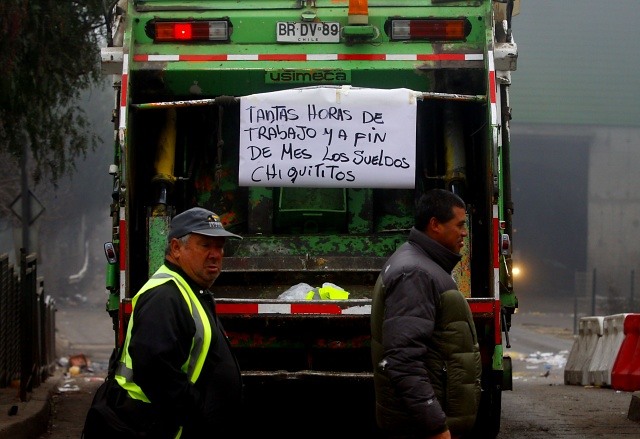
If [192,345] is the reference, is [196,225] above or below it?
above

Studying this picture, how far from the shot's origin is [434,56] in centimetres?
736

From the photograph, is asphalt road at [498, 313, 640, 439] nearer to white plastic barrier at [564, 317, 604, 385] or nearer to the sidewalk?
white plastic barrier at [564, 317, 604, 385]

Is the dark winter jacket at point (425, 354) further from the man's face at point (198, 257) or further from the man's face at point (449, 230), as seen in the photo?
the man's face at point (198, 257)

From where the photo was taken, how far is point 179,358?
3.68m

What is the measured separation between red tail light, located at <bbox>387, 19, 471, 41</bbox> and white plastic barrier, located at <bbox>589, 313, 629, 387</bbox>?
6.51m

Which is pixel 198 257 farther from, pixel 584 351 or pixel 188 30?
pixel 584 351

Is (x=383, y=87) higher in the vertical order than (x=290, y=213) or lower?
higher

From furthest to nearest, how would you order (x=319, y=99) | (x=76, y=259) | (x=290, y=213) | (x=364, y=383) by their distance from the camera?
(x=76, y=259), (x=290, y=213), (x=319, y=99), (x=364, y=383)

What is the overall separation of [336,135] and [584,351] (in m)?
8.25

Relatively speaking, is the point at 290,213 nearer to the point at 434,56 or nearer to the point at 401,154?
the point at 401,154

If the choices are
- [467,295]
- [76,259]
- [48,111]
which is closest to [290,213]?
[467,295]

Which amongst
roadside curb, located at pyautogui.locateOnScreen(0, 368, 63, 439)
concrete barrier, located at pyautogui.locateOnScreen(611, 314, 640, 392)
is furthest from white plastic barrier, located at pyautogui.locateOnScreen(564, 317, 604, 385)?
roadside curb, located at pyautogui.locateOnScreen(0, 368, 63, 439)

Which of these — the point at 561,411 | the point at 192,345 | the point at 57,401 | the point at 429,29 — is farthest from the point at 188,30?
the point at 57,401

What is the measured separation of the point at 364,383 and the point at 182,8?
8.61 ft
